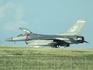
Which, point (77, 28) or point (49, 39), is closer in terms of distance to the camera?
point (49, 39)

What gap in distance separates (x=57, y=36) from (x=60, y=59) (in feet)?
104

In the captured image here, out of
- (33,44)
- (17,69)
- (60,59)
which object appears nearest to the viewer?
(17,69)

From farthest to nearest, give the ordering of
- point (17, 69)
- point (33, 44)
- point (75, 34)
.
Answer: point (75, 34), point (33, 44), point (17, 69)

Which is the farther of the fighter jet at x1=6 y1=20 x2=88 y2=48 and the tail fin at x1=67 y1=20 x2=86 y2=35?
the tail fin at x1=67 y1=20 x2=86 y2=35

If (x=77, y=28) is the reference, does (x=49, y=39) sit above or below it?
below

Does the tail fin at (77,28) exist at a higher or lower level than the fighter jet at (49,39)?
higher

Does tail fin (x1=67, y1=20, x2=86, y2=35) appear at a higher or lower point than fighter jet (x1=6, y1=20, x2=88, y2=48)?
higher

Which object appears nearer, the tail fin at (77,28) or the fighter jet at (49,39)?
the fighter jet at (49,39)

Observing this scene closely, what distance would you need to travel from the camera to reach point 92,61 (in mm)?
31359

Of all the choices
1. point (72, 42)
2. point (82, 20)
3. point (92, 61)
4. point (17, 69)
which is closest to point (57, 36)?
point (72, 42)

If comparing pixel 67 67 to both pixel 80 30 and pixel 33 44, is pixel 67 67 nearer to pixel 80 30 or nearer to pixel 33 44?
pixel 33 44

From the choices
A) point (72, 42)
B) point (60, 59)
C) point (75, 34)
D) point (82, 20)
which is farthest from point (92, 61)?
point (82, 20)

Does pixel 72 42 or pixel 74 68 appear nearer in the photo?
pixel 74 68

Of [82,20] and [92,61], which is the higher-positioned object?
[82,20]
